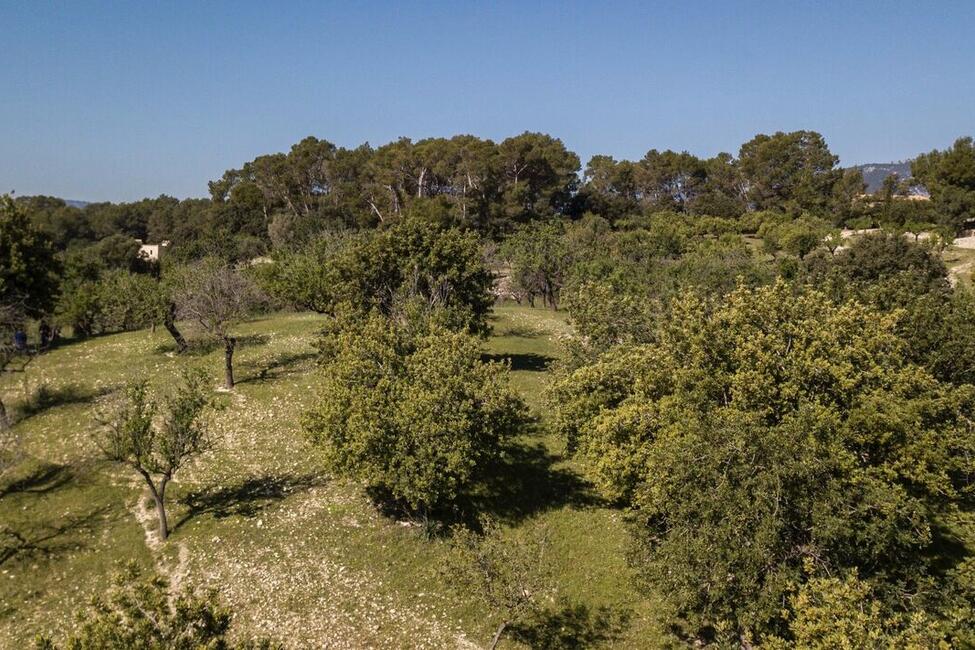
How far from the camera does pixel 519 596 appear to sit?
1925cm

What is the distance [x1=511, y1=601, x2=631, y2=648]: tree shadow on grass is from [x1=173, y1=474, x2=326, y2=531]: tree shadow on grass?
1443 cm

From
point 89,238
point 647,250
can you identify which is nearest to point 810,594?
point 647,250

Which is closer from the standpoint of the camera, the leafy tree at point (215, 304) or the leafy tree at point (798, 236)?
the leafy tree at point (215, 304)

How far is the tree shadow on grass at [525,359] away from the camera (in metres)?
51.1

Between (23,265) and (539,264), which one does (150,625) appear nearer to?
(23,265)

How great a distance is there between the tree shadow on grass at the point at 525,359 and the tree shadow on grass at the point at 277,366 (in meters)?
15.3

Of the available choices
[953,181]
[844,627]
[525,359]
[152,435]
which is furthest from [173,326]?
[953,181]

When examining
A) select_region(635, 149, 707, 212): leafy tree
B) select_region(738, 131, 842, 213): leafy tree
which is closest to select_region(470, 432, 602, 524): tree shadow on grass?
select_region(738, 131, 842, 213): leafy tree

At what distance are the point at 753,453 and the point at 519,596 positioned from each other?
8.87 m

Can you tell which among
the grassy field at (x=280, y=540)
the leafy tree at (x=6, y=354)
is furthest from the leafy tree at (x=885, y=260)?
the leafy tree at (x=6, y=354)

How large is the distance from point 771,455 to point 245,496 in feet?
81.5

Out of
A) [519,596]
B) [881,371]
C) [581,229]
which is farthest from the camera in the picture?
[581,229]

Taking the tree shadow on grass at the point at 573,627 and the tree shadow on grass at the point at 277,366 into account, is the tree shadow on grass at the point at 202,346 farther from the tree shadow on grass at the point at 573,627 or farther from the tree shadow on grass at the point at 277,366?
the tree shadow on grass at the point at 573,627

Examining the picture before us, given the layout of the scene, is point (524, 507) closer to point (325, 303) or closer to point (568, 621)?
point (568, 621)
